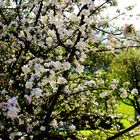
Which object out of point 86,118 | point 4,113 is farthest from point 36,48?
point 86,118

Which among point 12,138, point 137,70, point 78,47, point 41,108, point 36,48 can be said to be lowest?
point 12,138

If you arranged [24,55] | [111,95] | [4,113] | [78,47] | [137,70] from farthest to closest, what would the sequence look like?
[137,70]
[111,95]
[24,55]
[78,47]
[4,113]

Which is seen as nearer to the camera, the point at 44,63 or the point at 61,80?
the point at 61,80

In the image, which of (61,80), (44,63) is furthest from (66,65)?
(44,63)

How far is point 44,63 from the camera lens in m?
6.48

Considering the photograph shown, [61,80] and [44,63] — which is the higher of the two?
[44,63]

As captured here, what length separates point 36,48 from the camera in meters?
7.05

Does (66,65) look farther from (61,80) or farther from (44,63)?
(44,63)

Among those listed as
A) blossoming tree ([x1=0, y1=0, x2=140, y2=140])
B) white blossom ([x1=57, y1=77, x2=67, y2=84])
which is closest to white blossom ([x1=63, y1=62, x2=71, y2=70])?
blossoming tree ([x1=0, y1=0, x2=140, y2=140])

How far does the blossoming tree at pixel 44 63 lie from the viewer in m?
6.02

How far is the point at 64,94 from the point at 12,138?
1603mm

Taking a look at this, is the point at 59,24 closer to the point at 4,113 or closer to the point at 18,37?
the point at 18,37

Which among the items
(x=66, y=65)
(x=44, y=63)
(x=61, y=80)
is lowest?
(x=61, y=80)

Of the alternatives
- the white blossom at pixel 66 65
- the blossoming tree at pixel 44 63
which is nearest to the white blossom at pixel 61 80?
the blossoming tree at pixel 44 63
